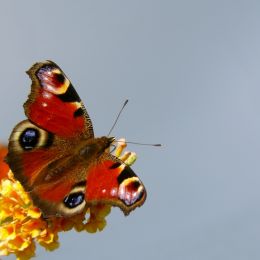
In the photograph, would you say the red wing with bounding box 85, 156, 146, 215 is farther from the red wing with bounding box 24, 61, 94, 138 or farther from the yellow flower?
the red wing with bounding box 24, 61, 94, 138

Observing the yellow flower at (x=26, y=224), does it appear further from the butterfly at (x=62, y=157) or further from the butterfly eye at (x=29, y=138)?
the butterfly eye at (x=29, y=138)

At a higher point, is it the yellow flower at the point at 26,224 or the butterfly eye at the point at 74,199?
the butterfly eye at the point at 74,199

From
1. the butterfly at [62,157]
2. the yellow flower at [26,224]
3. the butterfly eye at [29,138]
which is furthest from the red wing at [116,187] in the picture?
the butterfly eye at [29,138]

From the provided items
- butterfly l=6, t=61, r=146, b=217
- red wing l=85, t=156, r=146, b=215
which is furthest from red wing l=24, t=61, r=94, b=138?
red wing l=85, t=156, r=146, b=215

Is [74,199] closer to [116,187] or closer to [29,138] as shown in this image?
[116,187]

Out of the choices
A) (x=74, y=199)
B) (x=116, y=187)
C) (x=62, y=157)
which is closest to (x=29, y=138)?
(x=62, y=157)

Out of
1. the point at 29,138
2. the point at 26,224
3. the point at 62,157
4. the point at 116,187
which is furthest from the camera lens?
the point at 62,157
